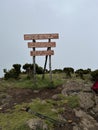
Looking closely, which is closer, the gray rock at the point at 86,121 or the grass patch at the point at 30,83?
the gray rock at the point at 86,121

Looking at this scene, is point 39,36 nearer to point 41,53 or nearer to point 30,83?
point 41,53

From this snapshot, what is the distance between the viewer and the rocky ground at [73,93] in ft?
39.0

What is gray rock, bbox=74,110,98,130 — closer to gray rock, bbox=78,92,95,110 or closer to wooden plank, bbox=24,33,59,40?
gray rock, bbox=78,92,95,110

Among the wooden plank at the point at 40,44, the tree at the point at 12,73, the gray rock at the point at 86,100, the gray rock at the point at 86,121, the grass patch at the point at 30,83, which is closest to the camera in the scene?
the gray rock at the point at 86,121

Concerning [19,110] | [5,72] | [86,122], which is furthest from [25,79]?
[86,122]

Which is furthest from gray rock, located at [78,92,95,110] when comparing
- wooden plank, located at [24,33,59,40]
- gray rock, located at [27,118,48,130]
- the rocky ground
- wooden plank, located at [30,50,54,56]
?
wooden plank, located at [24,33,59,40]

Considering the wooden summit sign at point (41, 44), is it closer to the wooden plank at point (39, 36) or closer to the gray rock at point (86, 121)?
A: the wooden plank at point (39, 36)

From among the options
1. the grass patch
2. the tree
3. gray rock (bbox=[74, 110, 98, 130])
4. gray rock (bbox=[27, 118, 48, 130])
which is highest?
the tree

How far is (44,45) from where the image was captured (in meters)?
16.2

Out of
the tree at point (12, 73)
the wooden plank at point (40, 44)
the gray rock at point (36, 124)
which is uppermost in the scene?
the wooden plank at point (40, 44)

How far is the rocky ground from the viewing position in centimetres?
1189

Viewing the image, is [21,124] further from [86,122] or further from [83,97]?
[83,97]

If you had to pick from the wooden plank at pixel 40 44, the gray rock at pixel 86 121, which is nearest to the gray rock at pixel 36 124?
the gray rock at pixel 86 121

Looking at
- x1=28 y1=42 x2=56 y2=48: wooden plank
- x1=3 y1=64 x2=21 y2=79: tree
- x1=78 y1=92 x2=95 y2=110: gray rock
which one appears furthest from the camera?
x1=3 y1=64 x2=21 y2=79: tree
